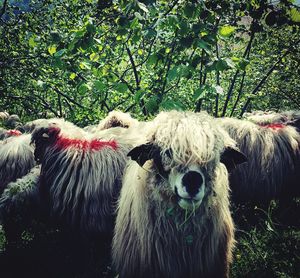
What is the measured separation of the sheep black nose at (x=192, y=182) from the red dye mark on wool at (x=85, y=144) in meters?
1.77

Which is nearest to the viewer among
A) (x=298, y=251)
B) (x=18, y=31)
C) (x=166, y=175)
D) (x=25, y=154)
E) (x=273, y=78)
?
(x=166, y=175)

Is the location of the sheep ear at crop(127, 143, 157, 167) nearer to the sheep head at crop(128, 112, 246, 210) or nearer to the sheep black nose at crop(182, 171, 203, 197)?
the sheep head at crop(128, 112, 246, 210)

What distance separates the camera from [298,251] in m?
3.69

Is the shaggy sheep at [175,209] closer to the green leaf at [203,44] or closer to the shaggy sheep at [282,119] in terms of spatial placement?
the green leaf at [203,44]

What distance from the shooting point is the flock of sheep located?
277 cm

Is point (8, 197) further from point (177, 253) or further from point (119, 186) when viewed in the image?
point (177, 253)

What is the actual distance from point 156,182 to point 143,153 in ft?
0.96

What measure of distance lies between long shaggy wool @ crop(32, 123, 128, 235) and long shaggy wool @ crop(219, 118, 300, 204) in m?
1.94

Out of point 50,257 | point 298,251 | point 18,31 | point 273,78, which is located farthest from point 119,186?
point 273,78

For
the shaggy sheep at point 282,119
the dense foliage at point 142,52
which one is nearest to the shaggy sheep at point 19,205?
the dense foliage at point 142,52

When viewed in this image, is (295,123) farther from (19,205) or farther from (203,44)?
(19,205)

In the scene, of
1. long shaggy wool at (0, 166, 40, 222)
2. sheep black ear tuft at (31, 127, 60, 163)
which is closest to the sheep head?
sheep black ear tuft at (31, 127, 60, 163)

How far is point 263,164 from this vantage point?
15.9 feet

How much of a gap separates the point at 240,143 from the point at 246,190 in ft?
2.37
